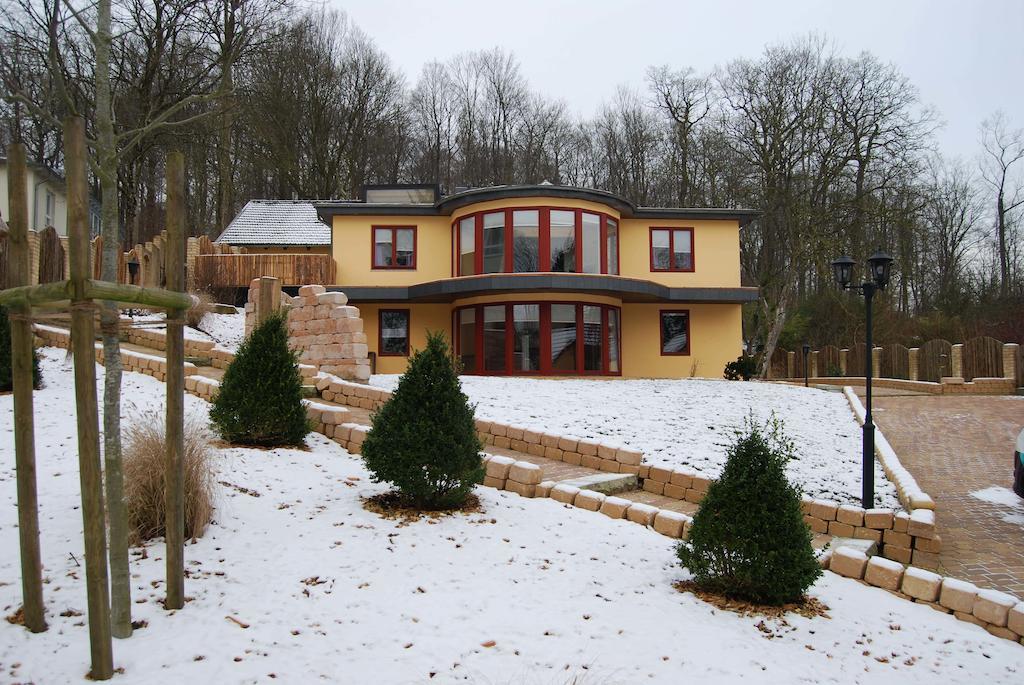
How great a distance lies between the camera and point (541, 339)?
2081 cm

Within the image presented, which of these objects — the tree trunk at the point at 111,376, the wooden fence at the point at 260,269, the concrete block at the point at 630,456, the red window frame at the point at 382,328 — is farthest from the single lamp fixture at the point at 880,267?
the wooden fence at the point at 260,269

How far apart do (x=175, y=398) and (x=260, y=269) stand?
61.8 ft

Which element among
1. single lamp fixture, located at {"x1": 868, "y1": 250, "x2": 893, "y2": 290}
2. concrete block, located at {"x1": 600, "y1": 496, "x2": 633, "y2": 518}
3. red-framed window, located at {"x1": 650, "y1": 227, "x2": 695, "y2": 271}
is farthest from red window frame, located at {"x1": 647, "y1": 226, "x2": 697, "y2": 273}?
concrete block, located at {"x1": 600, "y1": 496, "x2": 633, "y2": 518}

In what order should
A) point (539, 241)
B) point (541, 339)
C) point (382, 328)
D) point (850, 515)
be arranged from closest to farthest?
1. point (850, 515)
2. point (541, 339)
3. point (539, 241)
4. point (382, 328)

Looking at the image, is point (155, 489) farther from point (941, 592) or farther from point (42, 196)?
point (42, 196)

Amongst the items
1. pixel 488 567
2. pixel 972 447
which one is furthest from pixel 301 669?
pixel 972 447

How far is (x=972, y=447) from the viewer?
1377 cm

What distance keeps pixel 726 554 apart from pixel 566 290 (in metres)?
15.0

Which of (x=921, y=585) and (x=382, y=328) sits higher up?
(x=382, y=328)

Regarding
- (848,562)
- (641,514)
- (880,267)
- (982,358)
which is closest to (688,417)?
(880,267)

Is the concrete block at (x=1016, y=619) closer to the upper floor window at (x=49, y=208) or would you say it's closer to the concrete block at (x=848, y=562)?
the concrete block at (x=848, y=562)

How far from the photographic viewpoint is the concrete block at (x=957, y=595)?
Result: 563cm

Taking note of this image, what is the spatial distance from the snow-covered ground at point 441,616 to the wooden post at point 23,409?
24 cm

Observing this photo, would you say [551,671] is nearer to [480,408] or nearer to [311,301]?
[480,408]
